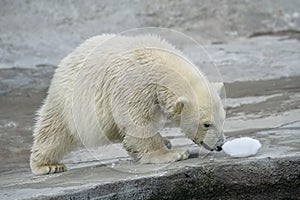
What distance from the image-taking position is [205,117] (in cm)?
428

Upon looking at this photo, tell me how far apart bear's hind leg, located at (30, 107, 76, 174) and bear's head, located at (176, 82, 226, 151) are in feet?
2.59

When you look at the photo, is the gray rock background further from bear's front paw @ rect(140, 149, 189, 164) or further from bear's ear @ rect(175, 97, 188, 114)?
bear's ear @ rect(175, 97, 188, 114)

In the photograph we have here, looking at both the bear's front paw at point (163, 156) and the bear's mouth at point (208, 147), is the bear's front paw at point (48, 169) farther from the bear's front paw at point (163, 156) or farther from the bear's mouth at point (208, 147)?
the bear's mouth at point (208, 147)

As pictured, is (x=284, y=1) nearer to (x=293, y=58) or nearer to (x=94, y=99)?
(x=293, y=58)

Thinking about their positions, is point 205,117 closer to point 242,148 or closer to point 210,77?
point 242,148

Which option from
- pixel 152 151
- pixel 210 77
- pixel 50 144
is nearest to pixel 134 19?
pixel 210 77

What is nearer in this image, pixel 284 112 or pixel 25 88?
pixel 284 112

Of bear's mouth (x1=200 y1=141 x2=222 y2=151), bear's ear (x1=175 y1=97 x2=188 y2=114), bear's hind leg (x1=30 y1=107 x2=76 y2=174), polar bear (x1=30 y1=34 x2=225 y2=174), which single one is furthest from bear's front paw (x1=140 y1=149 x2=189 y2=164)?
bear's hind leg (x1=30 y1=107 x2=76 y2=174)

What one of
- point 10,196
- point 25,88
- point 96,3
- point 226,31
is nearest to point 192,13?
point 226,31

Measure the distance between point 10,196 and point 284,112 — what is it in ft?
9.05

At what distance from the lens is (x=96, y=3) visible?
1081 cm

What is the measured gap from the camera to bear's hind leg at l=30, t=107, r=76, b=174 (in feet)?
15.3

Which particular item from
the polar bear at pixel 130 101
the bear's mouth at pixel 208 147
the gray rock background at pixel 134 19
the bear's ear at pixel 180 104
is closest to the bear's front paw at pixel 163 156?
the polar bear at pixel 130 101

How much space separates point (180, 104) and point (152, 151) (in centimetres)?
37
